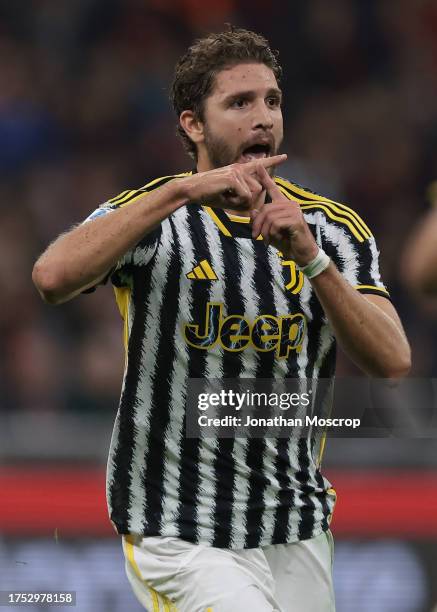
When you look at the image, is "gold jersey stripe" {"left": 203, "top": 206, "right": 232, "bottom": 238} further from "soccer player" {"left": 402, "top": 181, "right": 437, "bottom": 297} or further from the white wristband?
"soccer player" {"left": 402, "top": 181, "right": 437, "bottom": 297}

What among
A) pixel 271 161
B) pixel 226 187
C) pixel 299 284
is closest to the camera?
pixel 226 187

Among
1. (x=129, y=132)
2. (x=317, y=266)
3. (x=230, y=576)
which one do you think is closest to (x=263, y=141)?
(x=317, y=266)

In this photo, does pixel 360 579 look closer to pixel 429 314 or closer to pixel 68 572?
pixel 68 572

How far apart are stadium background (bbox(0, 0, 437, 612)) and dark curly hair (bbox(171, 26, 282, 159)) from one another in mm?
2586

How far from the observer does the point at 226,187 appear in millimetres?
3279

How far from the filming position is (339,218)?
12.4 ft

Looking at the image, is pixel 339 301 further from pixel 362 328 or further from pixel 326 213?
pixel 326 213

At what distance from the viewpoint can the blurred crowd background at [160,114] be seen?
827cm

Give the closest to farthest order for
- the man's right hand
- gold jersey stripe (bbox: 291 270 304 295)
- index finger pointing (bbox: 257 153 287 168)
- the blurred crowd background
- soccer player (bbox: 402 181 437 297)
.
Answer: soccer player (bbox: 402 181 437 297)
the man's right hand
index finger pointing (bbox: 257 153 287 168)
gold jersey stripe (bbox: 291 270 304 295)
the blurred crowd background

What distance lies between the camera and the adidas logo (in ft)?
11.7

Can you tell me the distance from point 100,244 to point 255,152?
2.21ft

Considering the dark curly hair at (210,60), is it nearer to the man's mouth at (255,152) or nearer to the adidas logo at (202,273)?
the man's mouth at (255,152)

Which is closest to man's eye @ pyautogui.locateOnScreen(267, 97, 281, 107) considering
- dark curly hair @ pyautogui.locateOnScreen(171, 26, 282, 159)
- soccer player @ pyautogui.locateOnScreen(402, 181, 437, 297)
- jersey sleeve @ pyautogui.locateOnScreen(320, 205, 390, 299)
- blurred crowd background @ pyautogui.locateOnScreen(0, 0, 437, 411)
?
dark curly hair @ pyautogui.locateOnScreen(171, 26, 282, 159)

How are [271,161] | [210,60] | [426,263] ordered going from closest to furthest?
[426,263] → [271,161] → [210,60]
